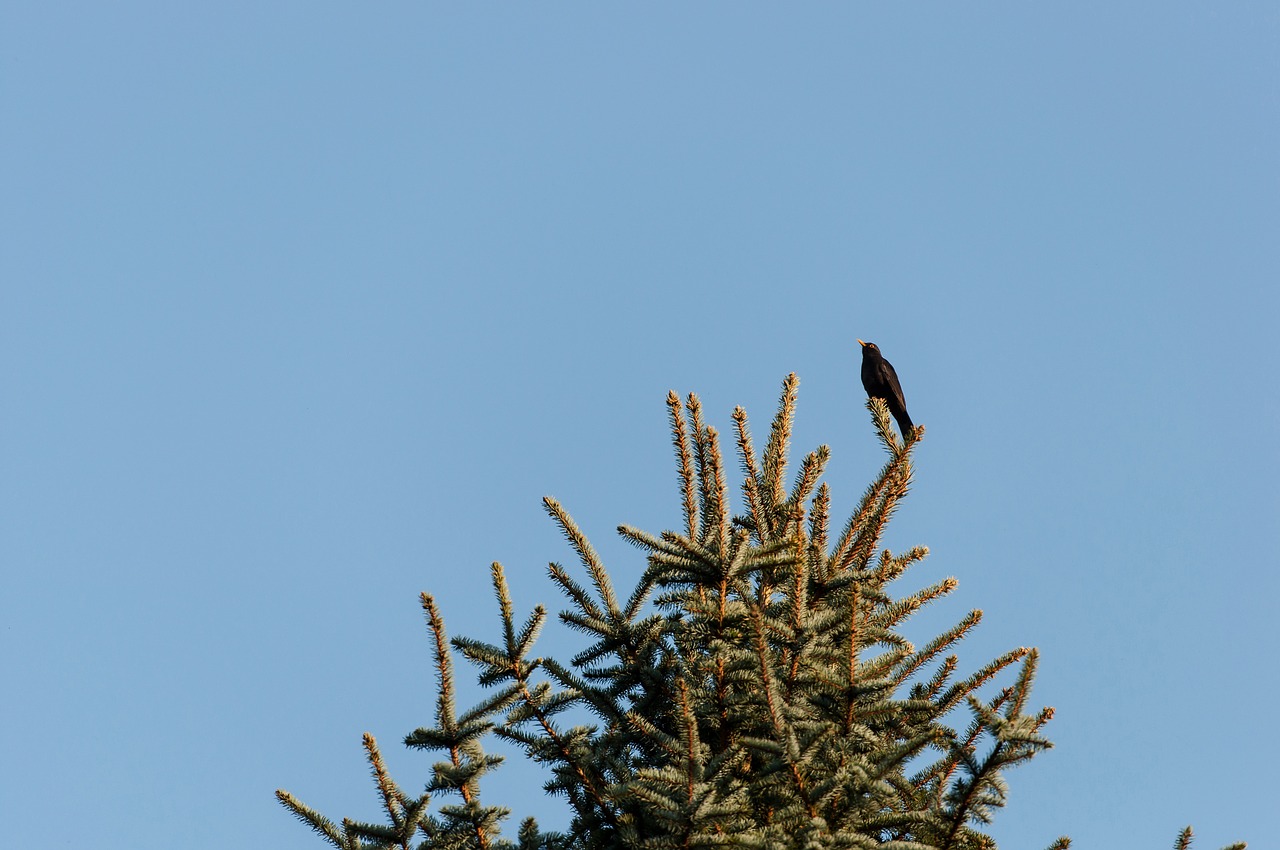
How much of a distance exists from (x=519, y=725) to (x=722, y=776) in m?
0.79

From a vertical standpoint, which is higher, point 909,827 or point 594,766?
point 594,766

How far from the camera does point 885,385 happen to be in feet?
32.6

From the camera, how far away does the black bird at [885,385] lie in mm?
9914

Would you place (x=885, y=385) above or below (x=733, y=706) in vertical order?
above

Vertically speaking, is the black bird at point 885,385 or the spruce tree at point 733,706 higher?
the black bird at point 885,385

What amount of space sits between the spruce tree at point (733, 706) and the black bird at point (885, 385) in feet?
17.9

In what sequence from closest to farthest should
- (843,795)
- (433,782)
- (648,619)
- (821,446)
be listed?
(843,795) → (433,782) → (648,619) → (821,446)

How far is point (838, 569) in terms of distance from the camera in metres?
4.45

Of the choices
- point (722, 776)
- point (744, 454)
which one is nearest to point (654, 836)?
point (722, 776)

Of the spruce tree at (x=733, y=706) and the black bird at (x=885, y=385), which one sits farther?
the black bird at (x=885, y=385)

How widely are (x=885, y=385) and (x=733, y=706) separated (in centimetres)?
635

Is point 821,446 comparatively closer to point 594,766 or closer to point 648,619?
point 648,619

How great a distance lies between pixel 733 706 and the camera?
13.2ft

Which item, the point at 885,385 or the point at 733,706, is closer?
the point at 733,706
